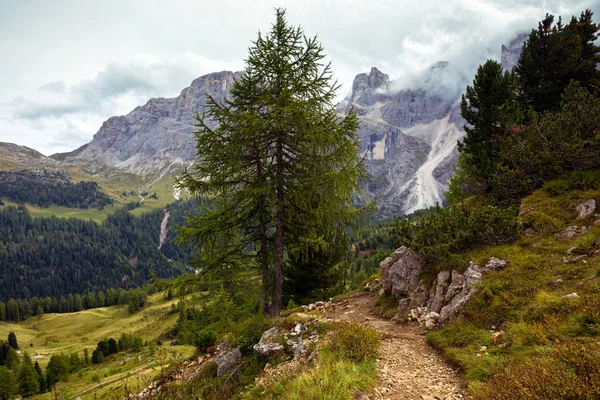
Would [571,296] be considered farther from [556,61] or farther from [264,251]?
[556,61]

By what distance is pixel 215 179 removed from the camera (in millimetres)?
12727

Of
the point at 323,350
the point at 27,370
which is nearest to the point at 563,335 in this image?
the point at 323,350

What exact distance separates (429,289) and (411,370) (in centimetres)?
503

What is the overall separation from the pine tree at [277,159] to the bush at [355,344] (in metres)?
4.61

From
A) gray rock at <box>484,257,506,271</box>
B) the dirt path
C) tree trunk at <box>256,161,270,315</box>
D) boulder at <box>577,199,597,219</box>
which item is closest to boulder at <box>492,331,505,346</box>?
the dirt path

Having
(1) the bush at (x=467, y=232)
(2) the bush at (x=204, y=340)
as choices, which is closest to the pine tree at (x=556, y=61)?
(1) the bush at (x=467, y=232)

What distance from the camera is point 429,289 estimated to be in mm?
11688

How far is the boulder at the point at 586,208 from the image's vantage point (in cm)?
1145

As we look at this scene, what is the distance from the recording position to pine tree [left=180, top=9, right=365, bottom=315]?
11.9m

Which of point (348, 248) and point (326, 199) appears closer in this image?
point (326, 199)

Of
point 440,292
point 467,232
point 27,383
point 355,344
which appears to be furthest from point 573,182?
point 27,383

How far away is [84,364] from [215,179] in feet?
312

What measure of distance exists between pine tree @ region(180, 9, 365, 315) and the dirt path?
17.0ft

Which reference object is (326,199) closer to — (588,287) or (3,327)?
(588,287)
